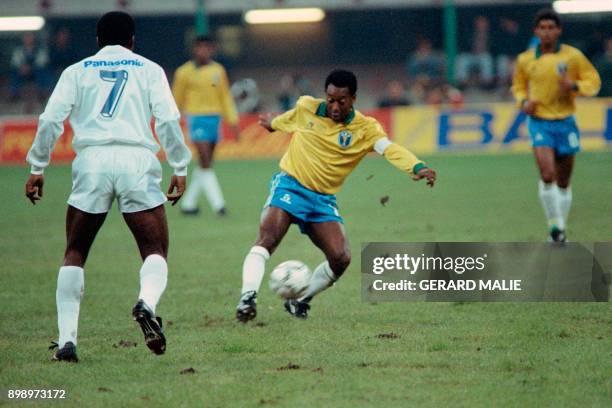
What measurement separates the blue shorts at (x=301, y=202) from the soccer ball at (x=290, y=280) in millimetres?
298

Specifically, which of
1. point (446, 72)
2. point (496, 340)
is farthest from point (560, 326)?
point (446, 72)

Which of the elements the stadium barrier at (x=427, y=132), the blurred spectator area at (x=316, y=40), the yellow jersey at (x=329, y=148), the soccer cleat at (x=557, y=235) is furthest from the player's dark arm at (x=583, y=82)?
the blurred spectator area at (x=316, y=40)

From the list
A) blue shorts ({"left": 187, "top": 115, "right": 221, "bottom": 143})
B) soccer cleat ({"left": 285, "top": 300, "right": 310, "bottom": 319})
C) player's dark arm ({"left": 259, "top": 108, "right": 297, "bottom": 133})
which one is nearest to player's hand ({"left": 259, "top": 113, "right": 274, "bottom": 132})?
player's dark arm ({"left": 259, "top": 108, "right": 297, "bottom": 133})

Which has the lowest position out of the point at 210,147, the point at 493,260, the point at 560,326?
the point at 560,326

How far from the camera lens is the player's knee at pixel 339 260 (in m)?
7.77

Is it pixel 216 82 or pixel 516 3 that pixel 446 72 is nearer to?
pixel 516 3

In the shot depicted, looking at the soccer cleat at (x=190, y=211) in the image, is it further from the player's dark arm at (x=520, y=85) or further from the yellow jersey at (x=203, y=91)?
the player's dark arm at (x=520, y=85)

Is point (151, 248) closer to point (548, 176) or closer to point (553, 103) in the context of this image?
point (548, 176)

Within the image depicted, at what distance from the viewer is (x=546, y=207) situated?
11719 millimetres

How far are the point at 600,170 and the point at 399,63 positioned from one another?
642 inches

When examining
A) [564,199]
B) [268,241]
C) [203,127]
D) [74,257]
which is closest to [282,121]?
[268,241]

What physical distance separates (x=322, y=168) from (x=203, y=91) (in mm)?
8493

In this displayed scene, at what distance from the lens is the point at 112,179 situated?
252 inches

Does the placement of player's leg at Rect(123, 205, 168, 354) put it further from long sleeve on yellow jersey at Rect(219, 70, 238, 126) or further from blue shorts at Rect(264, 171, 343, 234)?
long sleeve on yellow jersey at Rect(219, 70, 238, 126)
